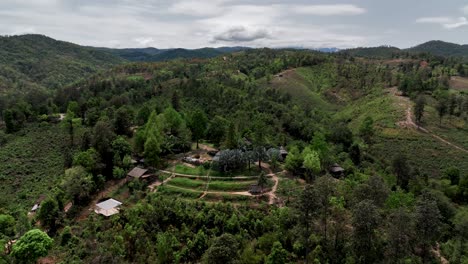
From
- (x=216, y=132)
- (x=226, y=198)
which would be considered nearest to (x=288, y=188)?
(x=226, y=198)

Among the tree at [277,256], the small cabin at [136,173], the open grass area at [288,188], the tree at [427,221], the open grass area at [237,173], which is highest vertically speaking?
the tree at [427,221]

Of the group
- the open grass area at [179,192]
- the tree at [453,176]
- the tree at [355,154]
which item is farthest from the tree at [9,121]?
the tree at [453,176]

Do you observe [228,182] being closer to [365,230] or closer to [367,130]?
[365,230]

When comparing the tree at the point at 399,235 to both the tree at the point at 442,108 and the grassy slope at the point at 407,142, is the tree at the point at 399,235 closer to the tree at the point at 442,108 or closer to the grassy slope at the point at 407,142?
the grassy slope at the point at 407,142

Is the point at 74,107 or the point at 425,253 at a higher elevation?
the point at 74,107

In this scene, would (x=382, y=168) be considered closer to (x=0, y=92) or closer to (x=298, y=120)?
(x=298, y=120)

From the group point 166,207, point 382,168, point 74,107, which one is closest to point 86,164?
point 166,207

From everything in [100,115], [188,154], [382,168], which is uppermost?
[100,115]
